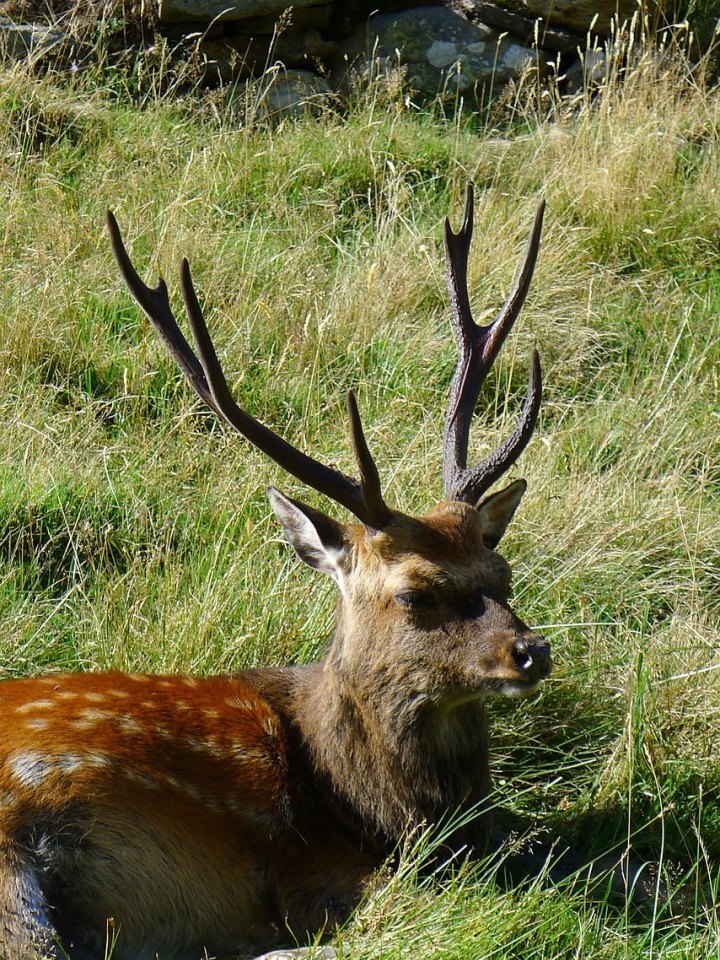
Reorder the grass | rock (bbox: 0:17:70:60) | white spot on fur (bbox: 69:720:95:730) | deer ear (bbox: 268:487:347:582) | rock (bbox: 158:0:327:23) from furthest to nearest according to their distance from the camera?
rock (bbox: 158:0:327:23), rock (bbox: 0:17:70:60), the grass, deer ear (bbox: 268:487:347:582), white spot on fur (bbox: 69:720:95:730)

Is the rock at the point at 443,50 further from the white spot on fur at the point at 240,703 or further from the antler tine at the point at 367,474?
the white spot on fur at the point at 240,703

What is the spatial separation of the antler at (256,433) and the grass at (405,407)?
35.4 inches

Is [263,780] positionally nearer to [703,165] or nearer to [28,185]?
[28,185]

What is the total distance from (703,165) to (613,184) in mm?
645

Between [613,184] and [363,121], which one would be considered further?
[363,121]

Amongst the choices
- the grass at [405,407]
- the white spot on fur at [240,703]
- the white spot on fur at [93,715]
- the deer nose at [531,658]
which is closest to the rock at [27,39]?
the grass at [405,407]

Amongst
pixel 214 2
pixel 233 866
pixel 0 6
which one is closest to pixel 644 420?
pixel 233 866

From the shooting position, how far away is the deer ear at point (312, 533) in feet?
12.6

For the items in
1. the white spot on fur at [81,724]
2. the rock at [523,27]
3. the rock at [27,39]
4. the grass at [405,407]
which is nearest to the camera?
the white spot on fur at [81,724]

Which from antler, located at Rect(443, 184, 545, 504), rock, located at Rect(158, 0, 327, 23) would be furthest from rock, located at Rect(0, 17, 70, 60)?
antler, located at Rect(443, 184, 545, 504)

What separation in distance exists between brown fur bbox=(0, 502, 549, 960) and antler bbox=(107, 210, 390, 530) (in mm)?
120

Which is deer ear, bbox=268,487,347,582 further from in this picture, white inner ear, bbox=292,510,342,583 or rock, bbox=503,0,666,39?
rock, bbox=503,0,666,39

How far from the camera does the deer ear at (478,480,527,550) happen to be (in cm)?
403

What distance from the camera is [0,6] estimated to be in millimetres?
7750
